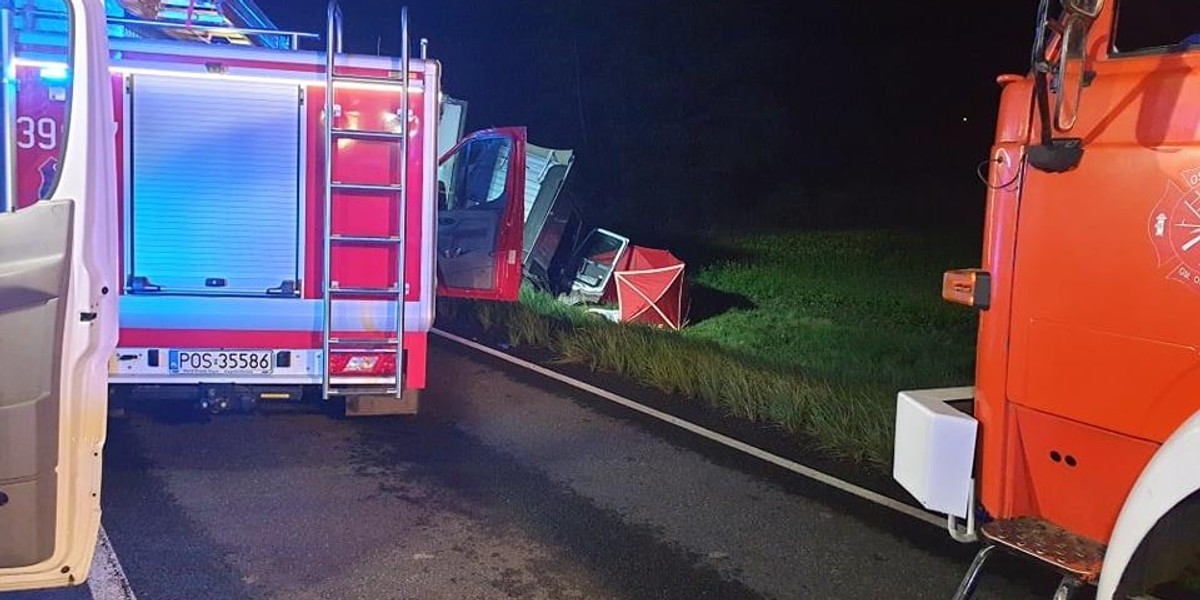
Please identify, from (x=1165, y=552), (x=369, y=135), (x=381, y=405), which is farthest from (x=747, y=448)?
(x=1165, y=552)

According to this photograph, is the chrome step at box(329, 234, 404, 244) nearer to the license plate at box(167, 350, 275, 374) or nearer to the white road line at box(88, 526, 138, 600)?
the license plate at box(167, 350, 275, 374)

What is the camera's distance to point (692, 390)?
9.49 metres

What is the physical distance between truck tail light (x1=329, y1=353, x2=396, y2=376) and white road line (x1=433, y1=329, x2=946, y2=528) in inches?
97.2

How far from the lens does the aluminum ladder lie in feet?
22.2

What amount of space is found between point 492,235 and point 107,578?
21.8 ft

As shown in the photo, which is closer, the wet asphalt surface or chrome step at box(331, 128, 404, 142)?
the wet asphalt surface

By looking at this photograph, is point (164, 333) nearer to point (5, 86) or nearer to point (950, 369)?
point (5, 86)

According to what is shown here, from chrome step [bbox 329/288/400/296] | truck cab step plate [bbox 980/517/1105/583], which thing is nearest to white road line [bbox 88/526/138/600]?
chrome step [bbox 329/288/400/296]

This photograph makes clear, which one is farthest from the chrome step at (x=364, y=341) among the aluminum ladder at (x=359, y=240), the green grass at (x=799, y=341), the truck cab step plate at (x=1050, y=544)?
the truck cab step plate at (x=1050, y=544)

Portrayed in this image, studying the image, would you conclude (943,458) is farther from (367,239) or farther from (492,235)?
(492,235)

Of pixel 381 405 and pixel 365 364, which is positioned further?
pixel 381 405

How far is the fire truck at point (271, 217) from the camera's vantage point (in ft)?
22.1

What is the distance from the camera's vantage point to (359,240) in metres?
6.95

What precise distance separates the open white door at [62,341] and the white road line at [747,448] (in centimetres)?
449
